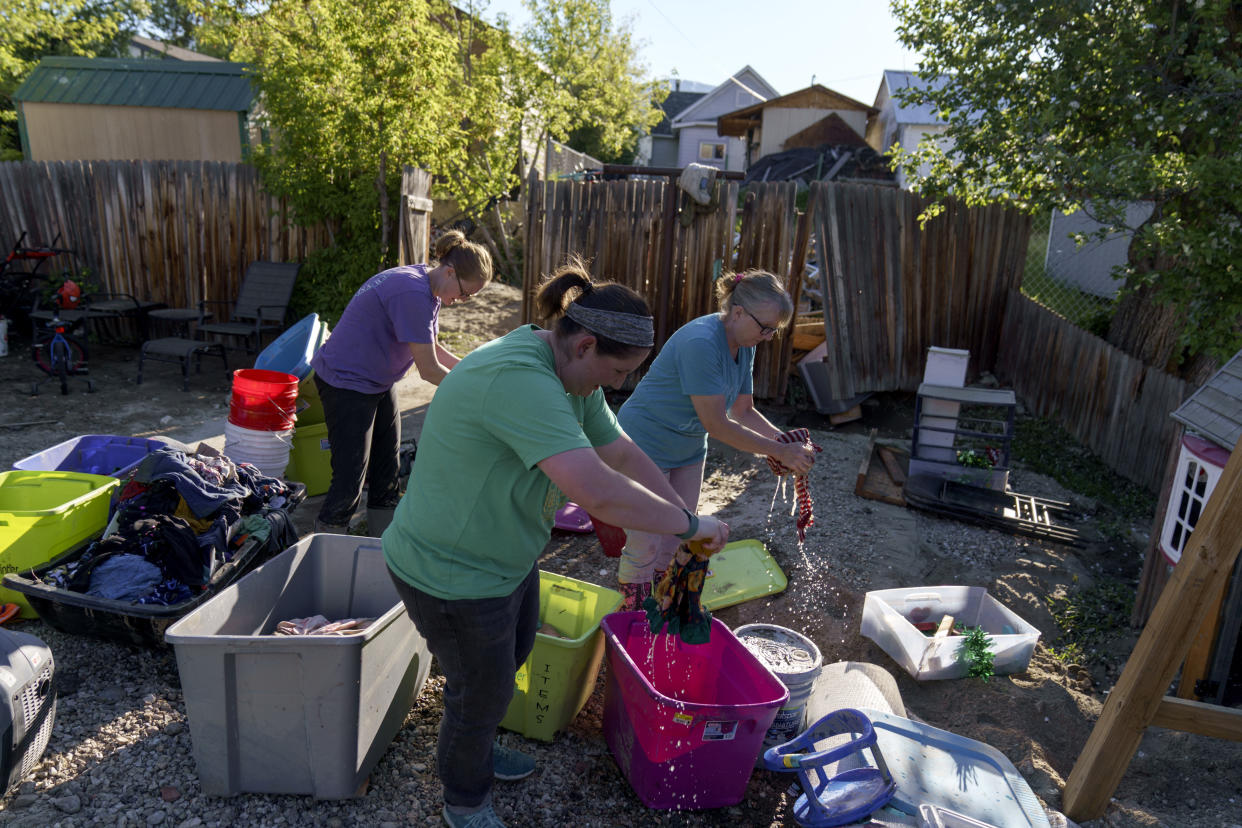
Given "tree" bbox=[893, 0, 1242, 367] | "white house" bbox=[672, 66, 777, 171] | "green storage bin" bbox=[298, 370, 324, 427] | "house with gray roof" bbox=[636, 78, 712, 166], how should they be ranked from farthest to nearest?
"house with gray roof" bbox=[636, 78, 712, 166], "white house" bbox=[672, 66, 777, 171], "green storage bin" bbox=[298, 370, 324, 427], "tree" bbox=[893, 0, 1242, 367]

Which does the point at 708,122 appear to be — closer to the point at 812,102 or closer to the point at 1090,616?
the point at 812,102

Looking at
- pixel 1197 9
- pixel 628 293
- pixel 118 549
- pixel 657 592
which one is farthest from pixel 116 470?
pixel 1197 9

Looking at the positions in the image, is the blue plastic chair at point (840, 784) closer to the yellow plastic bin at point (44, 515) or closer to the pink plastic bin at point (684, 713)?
the pink plastic bin at point (684, 713)

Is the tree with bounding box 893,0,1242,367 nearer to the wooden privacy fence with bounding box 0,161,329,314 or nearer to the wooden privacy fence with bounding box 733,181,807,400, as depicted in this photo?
the wooden privacy fence with bounding box 733,181,807,400

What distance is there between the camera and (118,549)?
11.1 feet

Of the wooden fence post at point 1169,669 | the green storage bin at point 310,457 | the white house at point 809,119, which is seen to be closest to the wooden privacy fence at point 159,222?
the green storage bin at point 310,457

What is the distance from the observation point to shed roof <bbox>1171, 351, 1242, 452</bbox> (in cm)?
341

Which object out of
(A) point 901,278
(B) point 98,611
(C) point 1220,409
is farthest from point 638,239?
(B) point 98,611

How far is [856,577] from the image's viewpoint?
455 cm

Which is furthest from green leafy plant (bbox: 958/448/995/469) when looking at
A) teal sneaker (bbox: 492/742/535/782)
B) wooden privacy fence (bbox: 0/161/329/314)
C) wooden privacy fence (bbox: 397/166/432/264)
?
wooden privacy fence (bbox: 0/161/329/314)

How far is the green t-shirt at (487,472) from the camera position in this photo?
1.90m

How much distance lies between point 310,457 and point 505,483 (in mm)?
3699

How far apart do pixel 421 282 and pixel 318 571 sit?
145 centimetres

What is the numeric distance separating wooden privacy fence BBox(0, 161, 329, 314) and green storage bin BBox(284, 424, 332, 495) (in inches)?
169
